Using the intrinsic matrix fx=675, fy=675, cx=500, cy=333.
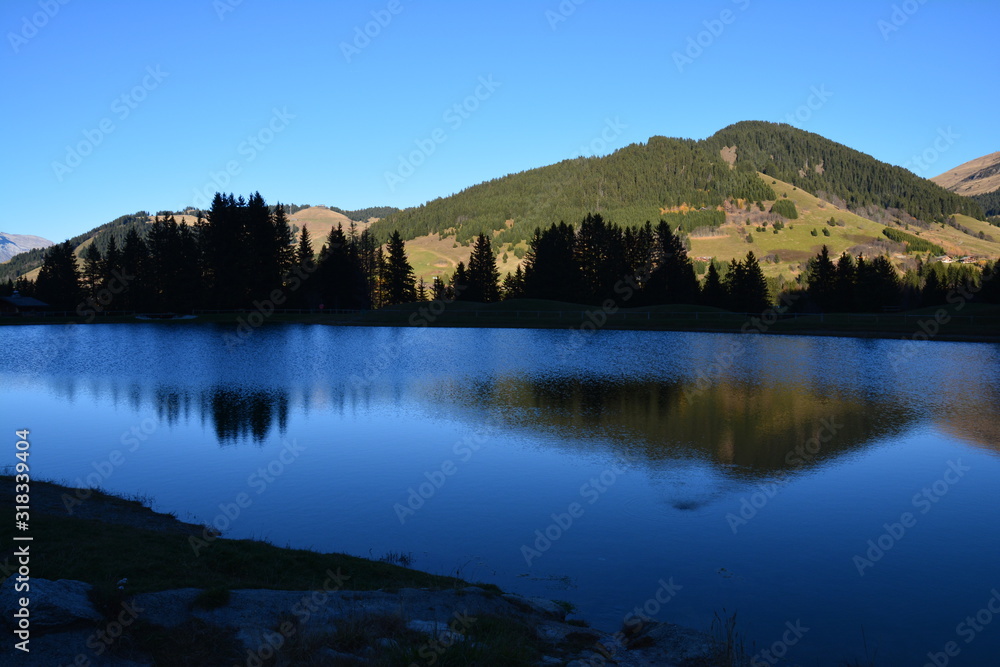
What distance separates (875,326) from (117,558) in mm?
73561

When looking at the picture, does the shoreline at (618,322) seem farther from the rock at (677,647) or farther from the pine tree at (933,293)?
the rock at (677,647)

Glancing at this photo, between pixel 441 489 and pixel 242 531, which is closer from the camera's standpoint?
pixel 242 531

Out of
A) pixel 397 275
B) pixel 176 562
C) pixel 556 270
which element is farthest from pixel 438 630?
pixel 397 275

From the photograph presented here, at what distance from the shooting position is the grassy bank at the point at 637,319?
2596 inches

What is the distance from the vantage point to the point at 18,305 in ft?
364

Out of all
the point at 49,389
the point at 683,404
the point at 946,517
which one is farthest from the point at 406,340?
the point at 946,517

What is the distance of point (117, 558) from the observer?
9.14 meters

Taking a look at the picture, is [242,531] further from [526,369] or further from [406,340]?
[406,340]

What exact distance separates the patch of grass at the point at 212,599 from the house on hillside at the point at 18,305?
123347 millimetres

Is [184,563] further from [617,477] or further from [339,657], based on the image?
[617,477]

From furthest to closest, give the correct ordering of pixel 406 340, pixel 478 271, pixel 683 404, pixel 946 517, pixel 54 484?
pixel 478 271 < pixel 406 340 < pixel 683 404 < pixel 54 484 < pixel 946 517

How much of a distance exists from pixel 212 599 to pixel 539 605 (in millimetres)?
4112

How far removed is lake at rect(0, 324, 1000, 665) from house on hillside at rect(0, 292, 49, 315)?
300ft

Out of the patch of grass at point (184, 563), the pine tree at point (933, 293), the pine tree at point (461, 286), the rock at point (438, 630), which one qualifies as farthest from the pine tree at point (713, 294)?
the rock at point (438, 630)
